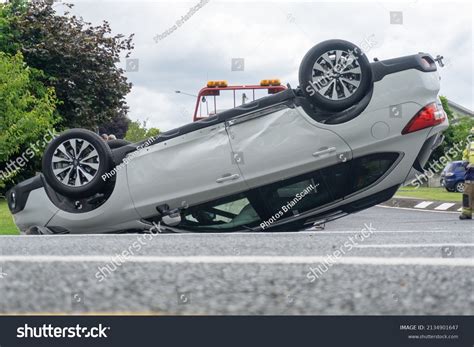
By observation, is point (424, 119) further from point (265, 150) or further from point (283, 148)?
point (265, 150)

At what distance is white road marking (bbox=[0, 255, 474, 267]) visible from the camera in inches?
55.0

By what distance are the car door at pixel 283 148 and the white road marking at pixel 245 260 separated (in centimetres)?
407

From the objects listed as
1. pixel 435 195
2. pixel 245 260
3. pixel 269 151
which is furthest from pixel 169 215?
pixel 435 195

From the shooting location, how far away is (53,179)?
5867 millimetres

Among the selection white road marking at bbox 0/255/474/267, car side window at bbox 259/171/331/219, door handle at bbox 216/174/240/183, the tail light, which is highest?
the tail light

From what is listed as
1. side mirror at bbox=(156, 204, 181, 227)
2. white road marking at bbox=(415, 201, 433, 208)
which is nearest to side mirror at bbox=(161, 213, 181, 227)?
side mirror at bbox=(156, 204, 181, 227)

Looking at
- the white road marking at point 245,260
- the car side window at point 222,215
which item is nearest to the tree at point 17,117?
the car side window at point 222,215

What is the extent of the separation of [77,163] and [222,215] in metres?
1.43

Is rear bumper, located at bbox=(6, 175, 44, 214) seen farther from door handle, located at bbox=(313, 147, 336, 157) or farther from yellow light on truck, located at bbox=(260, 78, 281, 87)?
yellow light on truck, located at bbox=(260, 78, 281, 87)

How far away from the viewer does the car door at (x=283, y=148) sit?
5.53m

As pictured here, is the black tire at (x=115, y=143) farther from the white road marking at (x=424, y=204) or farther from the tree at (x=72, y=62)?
the tree at (x=72, y=62)

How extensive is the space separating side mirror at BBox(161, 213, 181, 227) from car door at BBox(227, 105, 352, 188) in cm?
76

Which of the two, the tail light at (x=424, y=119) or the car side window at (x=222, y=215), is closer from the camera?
the tail light at (x=424, y=119)

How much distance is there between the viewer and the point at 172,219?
19.2ft
